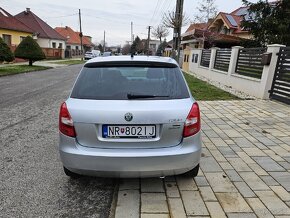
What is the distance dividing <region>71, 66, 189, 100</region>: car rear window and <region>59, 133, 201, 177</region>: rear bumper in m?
0.56

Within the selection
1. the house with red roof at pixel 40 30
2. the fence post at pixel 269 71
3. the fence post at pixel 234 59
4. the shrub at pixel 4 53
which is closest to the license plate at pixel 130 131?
the fence post at pixel 269 71

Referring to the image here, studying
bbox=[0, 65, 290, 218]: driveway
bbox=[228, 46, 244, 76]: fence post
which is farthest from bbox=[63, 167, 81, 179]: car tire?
bbox=[228, 46, 244, 76]: fence post

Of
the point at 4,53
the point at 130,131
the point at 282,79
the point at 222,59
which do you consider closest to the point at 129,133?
the point at 130,131

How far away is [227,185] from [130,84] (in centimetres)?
173

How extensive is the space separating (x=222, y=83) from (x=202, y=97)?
16.0ft

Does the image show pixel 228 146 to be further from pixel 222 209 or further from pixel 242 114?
pixel 242 114

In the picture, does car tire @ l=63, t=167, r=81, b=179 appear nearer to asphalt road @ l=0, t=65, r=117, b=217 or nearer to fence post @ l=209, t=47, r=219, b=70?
asphalt road @ l=0, t=65, r=117, b=217

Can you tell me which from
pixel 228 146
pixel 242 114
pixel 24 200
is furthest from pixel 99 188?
pixel 242 114

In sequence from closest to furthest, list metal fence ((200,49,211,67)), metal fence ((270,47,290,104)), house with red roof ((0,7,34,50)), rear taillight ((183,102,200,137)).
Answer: rear taillight ((183,102,200,137)), metal fence ((270,47,290,104)), metal fence ((200,49,211,67)), house with red roof ((0,7,34,50))

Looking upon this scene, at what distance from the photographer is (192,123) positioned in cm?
299

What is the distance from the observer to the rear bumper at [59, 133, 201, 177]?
9.34 ft

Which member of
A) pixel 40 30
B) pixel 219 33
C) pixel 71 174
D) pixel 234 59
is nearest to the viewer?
pixel 71 174

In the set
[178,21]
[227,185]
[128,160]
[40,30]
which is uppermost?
[178,21]

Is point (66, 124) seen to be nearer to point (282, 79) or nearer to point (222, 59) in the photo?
point (282, 79)
